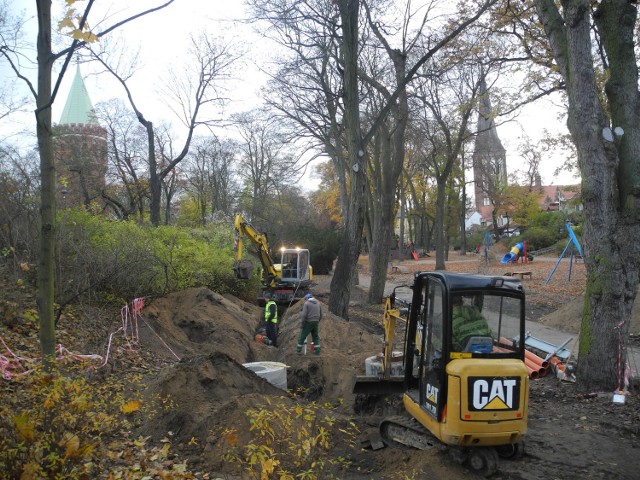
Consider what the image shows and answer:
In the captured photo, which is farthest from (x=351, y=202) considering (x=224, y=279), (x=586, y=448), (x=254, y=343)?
(x=586, y=448)

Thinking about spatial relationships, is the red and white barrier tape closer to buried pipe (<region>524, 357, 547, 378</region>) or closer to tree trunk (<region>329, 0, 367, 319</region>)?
tree trunk (<region>329, 0, 367, 319</region>)

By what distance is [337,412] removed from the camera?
9.16 m

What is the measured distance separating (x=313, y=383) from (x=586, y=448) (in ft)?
17.1

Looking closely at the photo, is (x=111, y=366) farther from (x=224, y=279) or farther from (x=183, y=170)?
(x=183, y=170)

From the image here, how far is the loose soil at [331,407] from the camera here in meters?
6.33

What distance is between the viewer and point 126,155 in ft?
117

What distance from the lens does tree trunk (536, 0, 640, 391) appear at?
352 inches

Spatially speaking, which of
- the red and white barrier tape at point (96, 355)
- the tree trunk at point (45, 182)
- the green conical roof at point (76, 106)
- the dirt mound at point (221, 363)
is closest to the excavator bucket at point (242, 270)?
the dirt mound at point (221, 363)

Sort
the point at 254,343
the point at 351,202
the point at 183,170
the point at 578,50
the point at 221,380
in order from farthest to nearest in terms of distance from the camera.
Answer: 1. the point at 183,170
2. the point at 351,202
3. the point at 254,343
4. the point at 578,50
5. the point at 221,380

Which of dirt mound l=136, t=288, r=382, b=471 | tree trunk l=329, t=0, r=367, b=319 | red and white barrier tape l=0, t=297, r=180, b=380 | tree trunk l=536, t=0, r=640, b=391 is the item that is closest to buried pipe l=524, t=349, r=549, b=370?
tree trunk l=536, t=0, r=640, b=391

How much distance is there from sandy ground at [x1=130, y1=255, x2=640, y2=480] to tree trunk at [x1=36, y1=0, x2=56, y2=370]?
2172 mm

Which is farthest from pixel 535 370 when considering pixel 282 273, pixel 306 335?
pixel 282 273

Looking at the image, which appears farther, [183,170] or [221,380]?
[183,170]

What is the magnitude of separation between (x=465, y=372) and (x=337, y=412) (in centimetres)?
367
